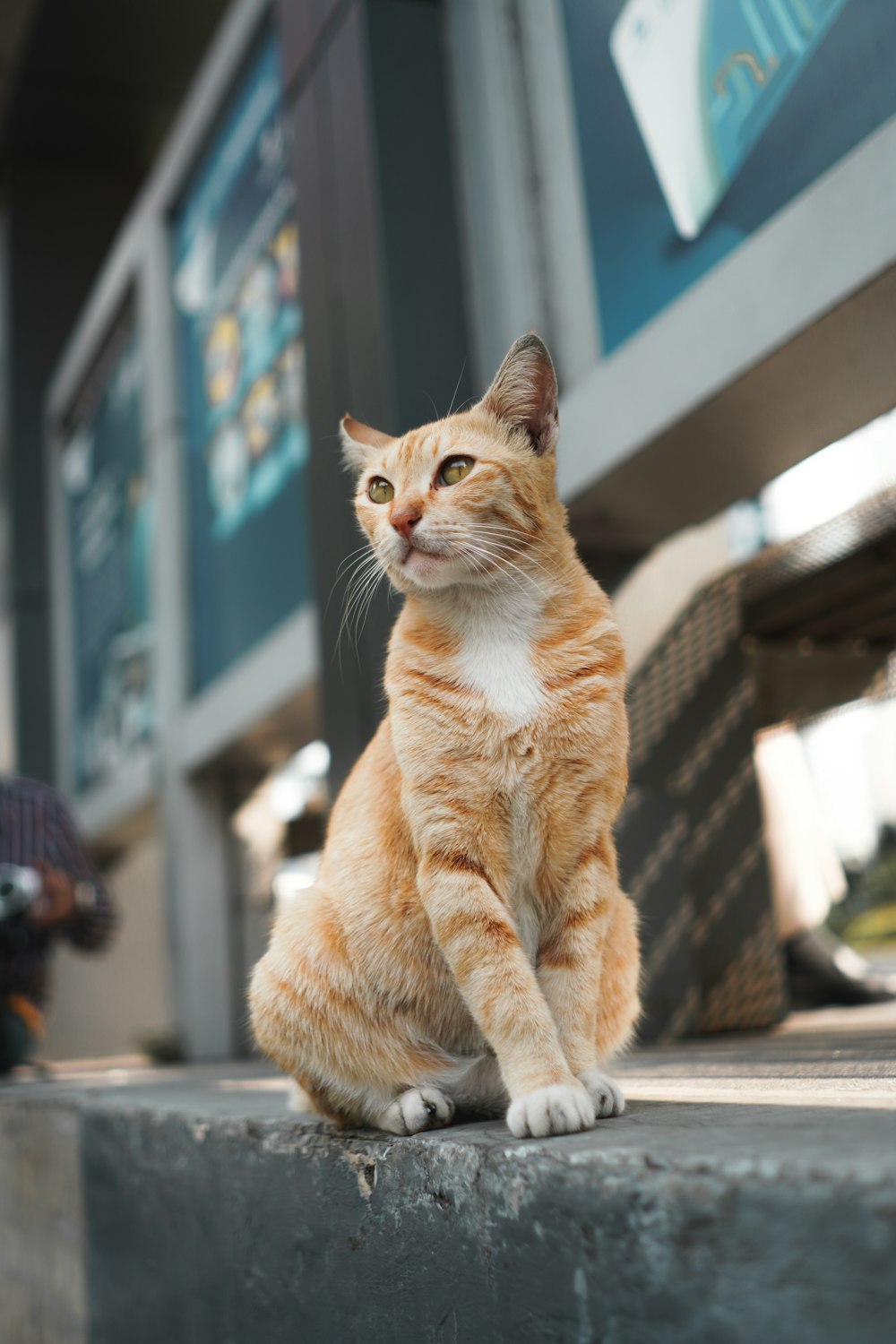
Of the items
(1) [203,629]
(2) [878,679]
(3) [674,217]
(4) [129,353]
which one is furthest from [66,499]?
(3) [674,217]

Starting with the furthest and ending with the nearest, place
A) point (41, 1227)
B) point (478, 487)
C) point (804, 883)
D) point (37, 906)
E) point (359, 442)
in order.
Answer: point (804, 883) < point (37, 906) < point (41, 1227) < point (359, 442) < point (478, 487)

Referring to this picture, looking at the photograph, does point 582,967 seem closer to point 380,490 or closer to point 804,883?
point 380,490

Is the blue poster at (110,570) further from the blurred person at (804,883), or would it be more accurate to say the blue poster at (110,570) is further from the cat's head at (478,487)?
the cat's head at (478,487)

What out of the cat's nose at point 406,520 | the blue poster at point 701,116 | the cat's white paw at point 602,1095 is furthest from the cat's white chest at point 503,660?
the blue poster at point 701,116

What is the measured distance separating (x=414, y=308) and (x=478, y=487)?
183 centimetres

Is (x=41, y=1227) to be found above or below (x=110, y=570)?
below

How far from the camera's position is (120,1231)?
2156mm

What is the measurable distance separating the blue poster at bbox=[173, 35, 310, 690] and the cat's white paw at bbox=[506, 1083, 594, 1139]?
3.24 meters

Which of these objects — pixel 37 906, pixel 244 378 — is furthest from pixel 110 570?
pixel 37 906

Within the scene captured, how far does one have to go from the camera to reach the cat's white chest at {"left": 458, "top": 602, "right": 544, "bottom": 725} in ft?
4.30

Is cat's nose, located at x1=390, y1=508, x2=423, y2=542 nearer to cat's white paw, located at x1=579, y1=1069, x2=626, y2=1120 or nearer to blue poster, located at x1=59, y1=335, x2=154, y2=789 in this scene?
cat's white paw, located at x1=579, y1=1069, x2=626, y2=1120

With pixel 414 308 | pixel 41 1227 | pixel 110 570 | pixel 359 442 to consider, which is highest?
pixel 110 570

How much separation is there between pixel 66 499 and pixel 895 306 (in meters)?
6.76

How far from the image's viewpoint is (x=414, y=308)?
9.84ft
